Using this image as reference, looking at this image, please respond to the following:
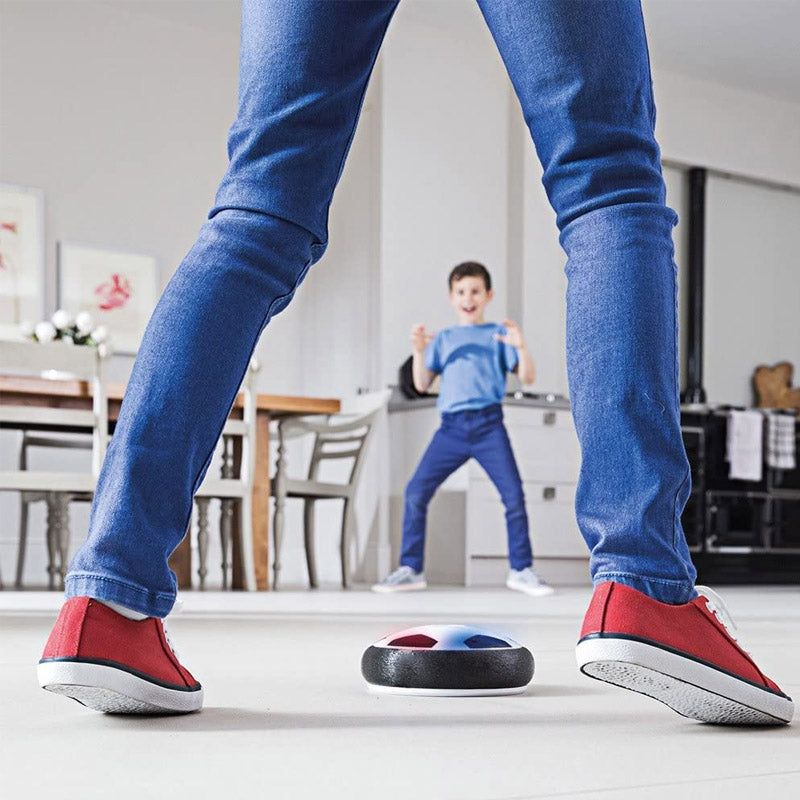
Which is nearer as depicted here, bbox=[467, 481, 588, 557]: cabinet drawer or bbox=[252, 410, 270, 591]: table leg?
bbox=[252, 410, 270, 591]: table leg

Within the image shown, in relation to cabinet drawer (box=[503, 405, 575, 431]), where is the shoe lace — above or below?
below

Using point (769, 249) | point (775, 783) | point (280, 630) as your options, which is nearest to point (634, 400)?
point (775, 783)

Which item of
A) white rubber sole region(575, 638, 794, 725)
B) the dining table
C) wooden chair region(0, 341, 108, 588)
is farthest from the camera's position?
the dining table

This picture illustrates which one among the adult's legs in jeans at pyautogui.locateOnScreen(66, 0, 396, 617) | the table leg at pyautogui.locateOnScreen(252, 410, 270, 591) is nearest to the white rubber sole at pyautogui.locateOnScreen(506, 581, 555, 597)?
the table leg at pyautogui.locateOnScreen(252, 410, 270, 591)

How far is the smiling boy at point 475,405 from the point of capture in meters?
4.59

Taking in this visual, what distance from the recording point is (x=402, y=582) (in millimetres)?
4672

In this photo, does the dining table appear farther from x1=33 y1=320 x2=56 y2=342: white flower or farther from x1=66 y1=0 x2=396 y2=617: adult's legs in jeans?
x1=66 y1=0 x2=396 y2=617: adult's legs in jeans

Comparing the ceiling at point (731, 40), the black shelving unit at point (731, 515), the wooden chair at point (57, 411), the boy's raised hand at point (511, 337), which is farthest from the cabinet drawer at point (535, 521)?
the ceiling at point (731, 40)

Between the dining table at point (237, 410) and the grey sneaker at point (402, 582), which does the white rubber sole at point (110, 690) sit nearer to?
the dining table at point (237, 410)

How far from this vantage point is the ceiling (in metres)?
6.29

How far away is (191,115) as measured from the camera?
6.56 meters

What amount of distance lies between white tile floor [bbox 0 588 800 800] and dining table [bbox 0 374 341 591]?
3.12 m

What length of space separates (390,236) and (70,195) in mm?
1638

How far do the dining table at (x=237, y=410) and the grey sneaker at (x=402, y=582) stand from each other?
17.6 inches
